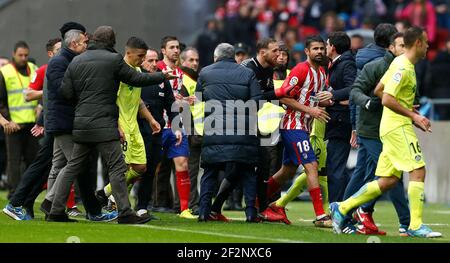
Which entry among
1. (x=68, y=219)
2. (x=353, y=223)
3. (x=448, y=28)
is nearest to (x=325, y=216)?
(x=353, y=223)

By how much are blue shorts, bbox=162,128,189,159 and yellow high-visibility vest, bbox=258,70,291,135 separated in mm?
Result: 1279

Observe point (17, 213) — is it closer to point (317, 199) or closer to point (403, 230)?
point (317, 199)

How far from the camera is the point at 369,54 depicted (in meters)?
14.8

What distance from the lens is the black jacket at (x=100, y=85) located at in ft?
45.8

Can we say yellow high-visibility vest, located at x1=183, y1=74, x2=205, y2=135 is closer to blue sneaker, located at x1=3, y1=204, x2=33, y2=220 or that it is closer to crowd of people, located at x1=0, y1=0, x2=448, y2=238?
crowd of people, located at x1=0, y1=0, x2=448, y2=238

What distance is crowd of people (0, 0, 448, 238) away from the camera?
13.4 m

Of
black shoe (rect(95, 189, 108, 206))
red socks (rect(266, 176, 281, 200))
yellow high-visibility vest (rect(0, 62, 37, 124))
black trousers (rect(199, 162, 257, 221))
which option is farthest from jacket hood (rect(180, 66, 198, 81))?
yellow high-visibility vest (rect(0, 62, 37, 124))

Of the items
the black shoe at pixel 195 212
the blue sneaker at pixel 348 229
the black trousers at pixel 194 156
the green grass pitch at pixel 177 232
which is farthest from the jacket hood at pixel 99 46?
the black trousers at pixel 194 156

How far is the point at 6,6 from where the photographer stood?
24.2 metres

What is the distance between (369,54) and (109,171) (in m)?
3.30

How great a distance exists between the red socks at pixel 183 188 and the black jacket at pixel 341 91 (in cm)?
209

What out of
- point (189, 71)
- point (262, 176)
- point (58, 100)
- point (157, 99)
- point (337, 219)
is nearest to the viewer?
point (337, 219)

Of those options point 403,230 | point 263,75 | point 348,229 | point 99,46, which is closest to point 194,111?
point 263,75
